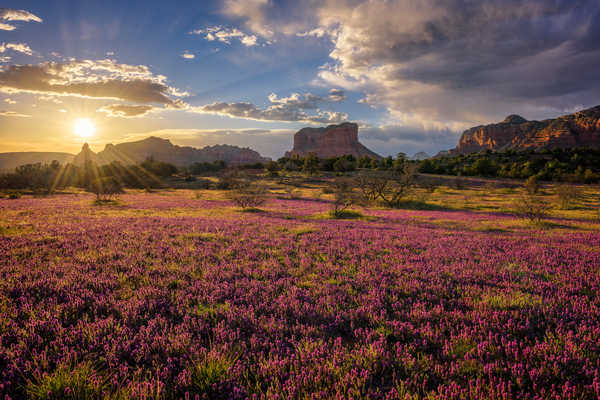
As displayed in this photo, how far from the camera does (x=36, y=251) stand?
735cm

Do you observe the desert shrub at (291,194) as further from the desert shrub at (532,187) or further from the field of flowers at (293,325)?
the desert shrub at (532,187)

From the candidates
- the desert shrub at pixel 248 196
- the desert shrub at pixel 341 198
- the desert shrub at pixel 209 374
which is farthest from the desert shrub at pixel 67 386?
the desert shrub at pixel 248 196

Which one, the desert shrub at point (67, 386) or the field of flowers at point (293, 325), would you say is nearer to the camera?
the desert shrub at point (67, 386)

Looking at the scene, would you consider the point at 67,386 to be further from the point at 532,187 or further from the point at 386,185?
the point at 532,187

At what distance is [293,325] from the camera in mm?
3766

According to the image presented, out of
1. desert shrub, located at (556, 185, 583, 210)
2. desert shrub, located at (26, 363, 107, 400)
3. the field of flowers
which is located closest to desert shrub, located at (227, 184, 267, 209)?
the field of flowers

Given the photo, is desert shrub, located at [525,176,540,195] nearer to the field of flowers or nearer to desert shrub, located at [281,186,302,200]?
desert shrub, located at [281,186,302,200]

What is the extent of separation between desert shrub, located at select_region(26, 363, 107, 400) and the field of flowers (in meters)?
0.02

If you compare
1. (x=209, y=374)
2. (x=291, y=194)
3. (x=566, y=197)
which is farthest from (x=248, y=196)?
(x=566, y=197)

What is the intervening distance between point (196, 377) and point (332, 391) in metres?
1.52

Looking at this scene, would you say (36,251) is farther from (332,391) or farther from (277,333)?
(332,391)

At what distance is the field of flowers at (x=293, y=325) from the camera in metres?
2.65

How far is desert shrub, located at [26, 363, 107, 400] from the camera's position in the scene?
2451 millimetres

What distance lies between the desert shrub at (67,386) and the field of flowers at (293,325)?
16 millimetres
